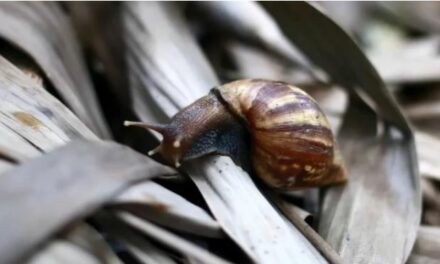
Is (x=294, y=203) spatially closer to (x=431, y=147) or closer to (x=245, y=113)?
(x=245, y=113)

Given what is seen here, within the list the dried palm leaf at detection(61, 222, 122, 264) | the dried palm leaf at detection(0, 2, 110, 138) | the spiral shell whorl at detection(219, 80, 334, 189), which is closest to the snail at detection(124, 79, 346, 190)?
the spiral shell whorl at detection(219, 80, 334, 189)

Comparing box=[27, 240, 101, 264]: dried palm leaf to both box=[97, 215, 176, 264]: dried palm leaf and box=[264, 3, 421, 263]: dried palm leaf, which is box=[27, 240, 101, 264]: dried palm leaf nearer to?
box=[97, 215, 176, 264]: dried palm leaf

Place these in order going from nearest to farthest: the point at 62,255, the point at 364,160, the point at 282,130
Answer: the point at 62,255
the point at 282,130
the point at 364,160

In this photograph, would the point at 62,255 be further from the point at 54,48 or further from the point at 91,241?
the point at 54,48

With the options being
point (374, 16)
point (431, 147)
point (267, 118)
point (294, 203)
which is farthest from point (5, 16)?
point (374, 16)

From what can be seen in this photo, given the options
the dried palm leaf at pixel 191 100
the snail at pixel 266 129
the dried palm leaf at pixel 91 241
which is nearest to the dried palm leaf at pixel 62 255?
the dried palm leaf at pixel 91 241

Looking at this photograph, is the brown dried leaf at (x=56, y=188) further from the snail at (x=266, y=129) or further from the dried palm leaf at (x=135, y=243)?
the snail at (x=266, y=129)

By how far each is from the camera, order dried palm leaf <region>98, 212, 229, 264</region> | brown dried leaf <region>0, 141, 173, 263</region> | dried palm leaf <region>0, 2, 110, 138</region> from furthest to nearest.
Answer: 1. dried palm leaf <region>0, 2, 110, 138</region>
2. dried palm leaf <region>98, 212, 229, 264</region>
3. brown dried leaf <region>0, 141, 173, 263</region>

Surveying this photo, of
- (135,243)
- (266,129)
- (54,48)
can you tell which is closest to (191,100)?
(266,129)
